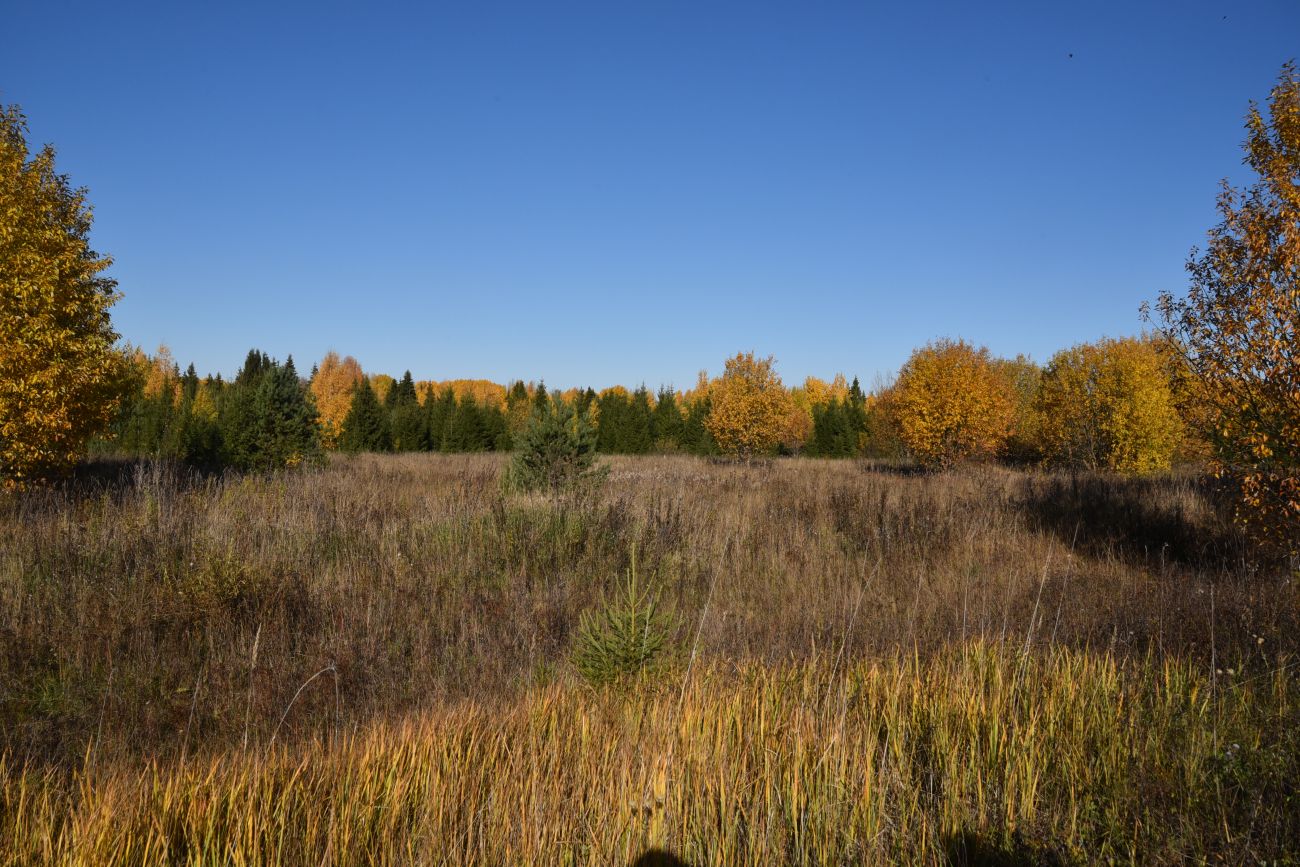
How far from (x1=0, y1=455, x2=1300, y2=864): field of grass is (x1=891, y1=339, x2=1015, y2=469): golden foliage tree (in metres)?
14.3

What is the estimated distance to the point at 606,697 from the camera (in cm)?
327

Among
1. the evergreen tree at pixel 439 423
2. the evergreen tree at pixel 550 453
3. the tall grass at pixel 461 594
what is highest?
the evergreen tree at pixel 439 423

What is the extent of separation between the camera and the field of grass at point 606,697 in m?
2.11

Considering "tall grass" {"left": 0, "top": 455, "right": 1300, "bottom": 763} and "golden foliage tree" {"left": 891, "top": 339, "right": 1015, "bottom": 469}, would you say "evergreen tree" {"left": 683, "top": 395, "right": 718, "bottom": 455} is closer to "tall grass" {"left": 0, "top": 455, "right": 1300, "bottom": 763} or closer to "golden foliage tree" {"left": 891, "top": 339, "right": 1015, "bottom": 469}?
"golden foliage tree" {"left": 891, "top": 339, "right": 1015, "bottom": 469}

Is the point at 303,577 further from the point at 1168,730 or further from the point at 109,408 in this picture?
the point at 109,408

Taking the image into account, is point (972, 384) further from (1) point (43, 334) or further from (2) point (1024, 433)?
(1) point (43, 334)

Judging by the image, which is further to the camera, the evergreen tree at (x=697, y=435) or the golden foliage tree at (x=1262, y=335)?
the evergreen tree at (x=697, y=435)

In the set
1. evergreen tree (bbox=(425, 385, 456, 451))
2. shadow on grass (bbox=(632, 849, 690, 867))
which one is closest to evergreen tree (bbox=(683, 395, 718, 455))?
evergreen tree (bbox=(425, 385, 456, 451))

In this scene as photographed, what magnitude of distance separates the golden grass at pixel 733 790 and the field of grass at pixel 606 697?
0.06 feet

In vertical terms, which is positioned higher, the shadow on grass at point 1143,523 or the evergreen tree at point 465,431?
the evergreen tree at point 465,431

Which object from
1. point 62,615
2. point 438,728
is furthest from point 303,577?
point 438,728

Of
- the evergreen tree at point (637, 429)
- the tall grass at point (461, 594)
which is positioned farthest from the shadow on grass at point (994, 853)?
the evergreen tree at point (637, 429)

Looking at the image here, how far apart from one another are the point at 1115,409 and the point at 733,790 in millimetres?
24892

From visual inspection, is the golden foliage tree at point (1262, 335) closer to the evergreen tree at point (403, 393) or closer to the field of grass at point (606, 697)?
the field of grass at point (606, 697)
